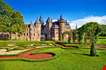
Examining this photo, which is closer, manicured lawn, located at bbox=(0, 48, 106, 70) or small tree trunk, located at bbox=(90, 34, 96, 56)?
manicured lawn, located at bbox=(0, 48, 106, 70)

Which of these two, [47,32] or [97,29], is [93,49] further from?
[47,32]

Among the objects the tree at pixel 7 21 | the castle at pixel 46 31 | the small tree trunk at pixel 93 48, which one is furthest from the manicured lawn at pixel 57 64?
the castle at pixel 46 31

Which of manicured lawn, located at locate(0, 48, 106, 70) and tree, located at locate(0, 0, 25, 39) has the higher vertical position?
tree, located at locate(0, 0, 25, 39)

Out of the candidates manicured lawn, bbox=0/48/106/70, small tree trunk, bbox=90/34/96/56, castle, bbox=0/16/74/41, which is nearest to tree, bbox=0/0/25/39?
castle, bbox=0/16/74/41

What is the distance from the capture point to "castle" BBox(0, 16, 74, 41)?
298ft

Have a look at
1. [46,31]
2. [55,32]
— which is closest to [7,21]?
[55,32]

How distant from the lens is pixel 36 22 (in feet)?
333

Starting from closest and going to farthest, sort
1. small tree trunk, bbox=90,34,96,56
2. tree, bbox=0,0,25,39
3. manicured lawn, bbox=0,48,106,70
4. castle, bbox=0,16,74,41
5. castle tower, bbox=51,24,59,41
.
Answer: manicured lawn, bbox=0,48,106,70
small tree trunk, bbox=90,34,96,56
tree, bbox=0,0,25,39
castle, bbox=0,16,74,41
castle tower, bbox=51,24,59,41

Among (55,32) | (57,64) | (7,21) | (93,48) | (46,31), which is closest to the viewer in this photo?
(57,64)

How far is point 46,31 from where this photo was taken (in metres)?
110

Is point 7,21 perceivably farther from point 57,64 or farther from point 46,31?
point 46,31

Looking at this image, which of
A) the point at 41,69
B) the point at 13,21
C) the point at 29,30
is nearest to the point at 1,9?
the point at 13,21

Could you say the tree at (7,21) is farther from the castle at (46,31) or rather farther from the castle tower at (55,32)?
the castle tower at (55,32)

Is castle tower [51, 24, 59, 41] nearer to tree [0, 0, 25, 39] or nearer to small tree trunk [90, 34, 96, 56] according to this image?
tree [0, 0, 25, 39]
